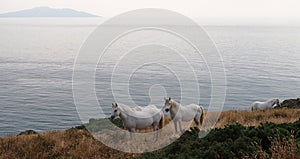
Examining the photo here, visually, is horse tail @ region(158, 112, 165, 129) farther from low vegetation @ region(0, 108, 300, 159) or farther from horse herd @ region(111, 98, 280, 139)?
low vegetation @ region(0, 108, 300, 159)

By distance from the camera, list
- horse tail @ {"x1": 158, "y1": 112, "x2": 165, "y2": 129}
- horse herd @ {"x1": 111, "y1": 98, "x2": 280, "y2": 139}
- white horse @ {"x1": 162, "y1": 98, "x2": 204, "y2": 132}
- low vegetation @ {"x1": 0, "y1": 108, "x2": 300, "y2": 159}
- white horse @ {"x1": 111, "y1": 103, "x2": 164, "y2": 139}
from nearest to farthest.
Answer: low vegetation @ {"x1": 0, "y1": 108, "x2": 300, "y2": 159} → white horse @ {"x1": 111, "y1": 103, "x2": 164, "y2": 139} → horse herd @ {"x1": 111, "y1": 98, "x2": 280, "y2": 139} → white horse @ {"x1": 162, "y1": 98, "x2": 204, "y2": 132} → horse tail @ {"x1": 158, "y1": 112, "x2": 165, "y2": 129}

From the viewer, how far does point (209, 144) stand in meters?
10.1

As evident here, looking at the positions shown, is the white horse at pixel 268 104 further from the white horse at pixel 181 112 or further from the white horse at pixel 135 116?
the white horse at pixel 135 116

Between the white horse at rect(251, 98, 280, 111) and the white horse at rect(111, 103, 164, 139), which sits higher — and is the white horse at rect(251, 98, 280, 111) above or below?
below

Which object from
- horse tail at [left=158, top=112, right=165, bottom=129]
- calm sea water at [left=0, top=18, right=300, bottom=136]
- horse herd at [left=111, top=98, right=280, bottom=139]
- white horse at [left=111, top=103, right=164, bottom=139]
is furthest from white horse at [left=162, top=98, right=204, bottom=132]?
calm sea water at [left=0, top=18, right=300, bottom=136]

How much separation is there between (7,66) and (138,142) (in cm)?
8801

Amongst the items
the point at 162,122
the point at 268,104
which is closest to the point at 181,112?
the point at 162,122

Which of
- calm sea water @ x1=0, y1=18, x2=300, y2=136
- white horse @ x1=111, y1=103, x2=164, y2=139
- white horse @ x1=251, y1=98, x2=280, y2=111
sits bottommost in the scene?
calm sea water @ x1=0, y1=18, x2=300, y2=136

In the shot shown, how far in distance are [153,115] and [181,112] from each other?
5.27ft

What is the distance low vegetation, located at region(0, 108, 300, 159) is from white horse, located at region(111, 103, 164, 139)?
5.27 ft

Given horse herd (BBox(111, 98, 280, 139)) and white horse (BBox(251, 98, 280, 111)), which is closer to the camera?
horse herd (BBox(111, 98, 280, 139))

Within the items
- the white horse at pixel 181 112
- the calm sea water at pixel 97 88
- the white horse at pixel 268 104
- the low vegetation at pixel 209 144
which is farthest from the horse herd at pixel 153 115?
the calm sea water at pixel 97 88

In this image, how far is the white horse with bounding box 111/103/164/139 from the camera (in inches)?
613

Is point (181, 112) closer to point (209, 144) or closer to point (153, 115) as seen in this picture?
point (153, 115)
